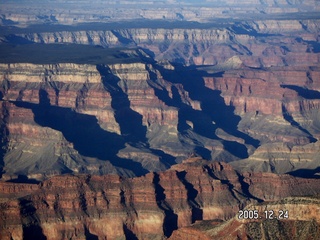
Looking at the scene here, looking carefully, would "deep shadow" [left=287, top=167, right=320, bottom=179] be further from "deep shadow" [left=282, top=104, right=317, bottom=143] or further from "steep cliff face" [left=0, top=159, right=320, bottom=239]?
"deep shadow" [left=282, top=104, right=317, bottom=143]

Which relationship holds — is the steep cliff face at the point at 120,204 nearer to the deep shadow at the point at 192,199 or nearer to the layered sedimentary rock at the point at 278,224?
the deep shadow at the point at 192,199

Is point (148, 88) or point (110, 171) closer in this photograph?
point (110, 171)

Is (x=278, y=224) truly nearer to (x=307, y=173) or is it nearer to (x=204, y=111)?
(x=307, y=173)

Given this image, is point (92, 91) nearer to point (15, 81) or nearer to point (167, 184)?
point (15, 81)

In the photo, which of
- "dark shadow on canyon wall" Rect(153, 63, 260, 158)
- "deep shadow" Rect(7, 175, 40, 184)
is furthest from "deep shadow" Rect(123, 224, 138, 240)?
"dark shadow on canyon wall" Rect(153, 63, 260, 158)

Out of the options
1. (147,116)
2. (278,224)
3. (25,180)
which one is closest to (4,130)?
(25,180)

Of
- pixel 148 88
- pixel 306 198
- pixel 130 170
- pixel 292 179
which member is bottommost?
pixel 306 198

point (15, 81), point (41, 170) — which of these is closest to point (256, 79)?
point (15, 81)
